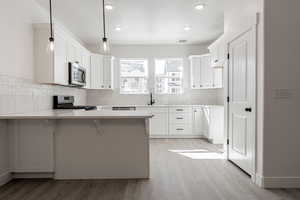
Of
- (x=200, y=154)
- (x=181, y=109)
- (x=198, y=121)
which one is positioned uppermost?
(x=181, y=109)

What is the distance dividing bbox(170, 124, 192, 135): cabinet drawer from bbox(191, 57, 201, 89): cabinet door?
1146 millimetres

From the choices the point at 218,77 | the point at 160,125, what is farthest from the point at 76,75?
the point at 218,77

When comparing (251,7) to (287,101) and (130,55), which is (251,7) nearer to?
(287,101)

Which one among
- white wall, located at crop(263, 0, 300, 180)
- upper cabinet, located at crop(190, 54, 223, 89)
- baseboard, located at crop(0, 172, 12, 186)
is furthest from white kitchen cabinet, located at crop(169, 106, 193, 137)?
baseboard, located at crop(0, 172, 12, 186)

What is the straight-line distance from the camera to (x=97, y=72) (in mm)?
6008

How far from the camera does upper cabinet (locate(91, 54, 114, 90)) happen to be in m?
5.96

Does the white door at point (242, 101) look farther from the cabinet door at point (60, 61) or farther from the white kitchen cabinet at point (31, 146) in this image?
the cabinet door at point (60, 61)

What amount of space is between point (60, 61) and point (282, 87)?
3428 mm

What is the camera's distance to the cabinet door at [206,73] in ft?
19.1

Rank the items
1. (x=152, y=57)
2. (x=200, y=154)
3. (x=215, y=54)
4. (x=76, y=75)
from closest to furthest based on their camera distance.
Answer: (x=200, y=154) → (x=76, y=75) → (x=215, y=54) → (x=152, y=57)

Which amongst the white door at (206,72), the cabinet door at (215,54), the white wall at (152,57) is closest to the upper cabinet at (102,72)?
the white wall at (152,57)

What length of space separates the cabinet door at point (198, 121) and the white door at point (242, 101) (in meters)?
2.13

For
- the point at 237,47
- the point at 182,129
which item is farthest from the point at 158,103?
the point at 237,47

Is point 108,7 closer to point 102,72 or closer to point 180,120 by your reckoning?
point 102,72
